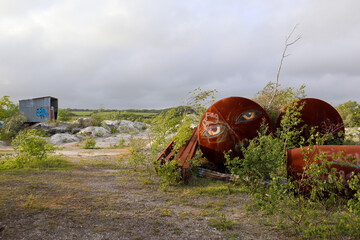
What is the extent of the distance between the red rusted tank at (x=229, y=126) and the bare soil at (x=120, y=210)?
1.06m

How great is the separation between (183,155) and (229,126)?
1.55 meters

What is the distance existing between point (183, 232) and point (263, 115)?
463 cm

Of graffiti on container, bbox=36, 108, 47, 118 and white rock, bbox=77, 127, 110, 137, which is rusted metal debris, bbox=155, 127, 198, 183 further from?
graffiti on container, bbox=36, 108, 47, 118

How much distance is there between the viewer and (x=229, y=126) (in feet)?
23.4

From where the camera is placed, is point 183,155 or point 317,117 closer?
point 183,155

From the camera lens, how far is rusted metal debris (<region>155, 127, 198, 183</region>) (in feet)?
20.5

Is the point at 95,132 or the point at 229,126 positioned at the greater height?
the point at 229,126

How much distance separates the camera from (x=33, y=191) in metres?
5.39

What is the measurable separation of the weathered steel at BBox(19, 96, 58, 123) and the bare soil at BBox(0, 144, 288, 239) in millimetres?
23847

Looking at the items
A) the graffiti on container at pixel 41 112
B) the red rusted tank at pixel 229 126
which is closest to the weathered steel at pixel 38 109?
the graffiti on container at pixel 41 112

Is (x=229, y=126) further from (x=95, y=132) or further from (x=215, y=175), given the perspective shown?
(x=95, y=132)

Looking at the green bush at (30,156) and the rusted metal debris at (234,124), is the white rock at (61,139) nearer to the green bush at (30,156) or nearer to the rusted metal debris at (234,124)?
the green bush at (30,156)

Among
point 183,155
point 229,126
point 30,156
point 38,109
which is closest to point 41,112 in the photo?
point 38,109

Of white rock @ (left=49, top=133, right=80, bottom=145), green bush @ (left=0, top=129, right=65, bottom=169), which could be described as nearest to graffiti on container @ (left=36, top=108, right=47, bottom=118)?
white rock @ (left=49, top=133, right=80, bottom=145)
